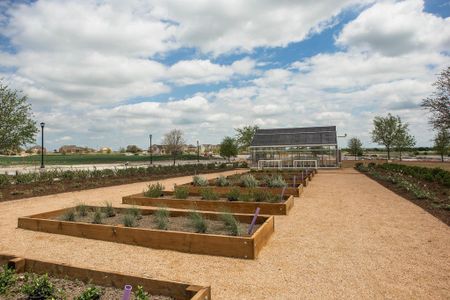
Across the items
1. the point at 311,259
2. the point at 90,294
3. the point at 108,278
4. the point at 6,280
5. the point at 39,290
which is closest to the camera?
the point at 90,294

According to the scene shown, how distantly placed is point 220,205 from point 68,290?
5315 millimetres

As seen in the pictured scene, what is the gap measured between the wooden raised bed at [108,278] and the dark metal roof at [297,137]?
25974 mm

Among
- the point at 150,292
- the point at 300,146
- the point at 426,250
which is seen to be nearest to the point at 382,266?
the point at 426,250

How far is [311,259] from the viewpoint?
16.1 feet

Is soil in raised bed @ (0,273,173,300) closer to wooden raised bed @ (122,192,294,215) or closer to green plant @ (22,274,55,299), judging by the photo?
green plant @ (22,274,55,299)

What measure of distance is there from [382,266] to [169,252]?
337 centimetres

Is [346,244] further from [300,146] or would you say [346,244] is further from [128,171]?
A: [300,146]

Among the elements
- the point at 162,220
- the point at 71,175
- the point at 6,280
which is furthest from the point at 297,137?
the point at 6,280

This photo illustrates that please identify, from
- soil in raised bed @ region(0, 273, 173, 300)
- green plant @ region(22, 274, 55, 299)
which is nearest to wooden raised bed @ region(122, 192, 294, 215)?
soil in raised bed @ region(0, 273, 173, 300)

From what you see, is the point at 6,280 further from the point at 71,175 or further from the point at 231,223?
the point at 71,175

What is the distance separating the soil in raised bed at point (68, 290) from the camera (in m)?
3.46

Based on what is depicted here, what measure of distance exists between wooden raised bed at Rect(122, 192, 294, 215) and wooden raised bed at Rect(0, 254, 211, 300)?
13.7 feet

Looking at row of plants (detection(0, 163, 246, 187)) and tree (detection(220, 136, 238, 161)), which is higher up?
tree (detection(220, 136, 238, 161))

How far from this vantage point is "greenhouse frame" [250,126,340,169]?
28000 mm
